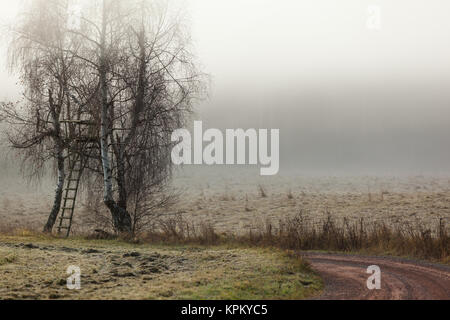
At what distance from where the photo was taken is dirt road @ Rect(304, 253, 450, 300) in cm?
1107

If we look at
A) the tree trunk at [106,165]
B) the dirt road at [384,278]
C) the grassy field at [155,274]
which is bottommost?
the dirt road at [384,278]

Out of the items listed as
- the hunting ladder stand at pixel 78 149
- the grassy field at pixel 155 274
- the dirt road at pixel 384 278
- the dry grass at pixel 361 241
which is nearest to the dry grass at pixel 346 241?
the dry grass at pixel 361 241

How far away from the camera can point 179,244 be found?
20.0m

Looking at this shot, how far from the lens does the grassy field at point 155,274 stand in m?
10.9

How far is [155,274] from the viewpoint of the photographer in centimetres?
1282

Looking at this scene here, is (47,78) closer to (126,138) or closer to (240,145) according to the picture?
(126,138)

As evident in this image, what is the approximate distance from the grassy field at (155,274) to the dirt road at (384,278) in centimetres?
63

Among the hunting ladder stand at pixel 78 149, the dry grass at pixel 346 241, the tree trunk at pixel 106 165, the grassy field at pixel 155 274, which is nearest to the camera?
the grassy field at pixel 155 274

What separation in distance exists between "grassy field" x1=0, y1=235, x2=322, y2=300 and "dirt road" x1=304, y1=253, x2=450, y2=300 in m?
0.63

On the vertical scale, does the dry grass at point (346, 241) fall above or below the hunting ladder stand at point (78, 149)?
below

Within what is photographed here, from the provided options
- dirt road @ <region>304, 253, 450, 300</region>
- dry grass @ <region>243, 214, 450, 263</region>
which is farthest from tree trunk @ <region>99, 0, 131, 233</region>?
dirt road @ <region>304, 253, 450, 300</region>

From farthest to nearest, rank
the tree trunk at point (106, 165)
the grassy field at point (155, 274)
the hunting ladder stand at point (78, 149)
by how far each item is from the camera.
→ the hunting ladder stand at point (78, 149) → the tree trunk at point (106, 165) → the grassy field at point (155, 274)

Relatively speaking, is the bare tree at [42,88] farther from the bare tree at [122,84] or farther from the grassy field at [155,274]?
the grassy field at [155,274]

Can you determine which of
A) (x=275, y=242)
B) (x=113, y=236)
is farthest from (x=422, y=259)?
(x=113, y=236)
